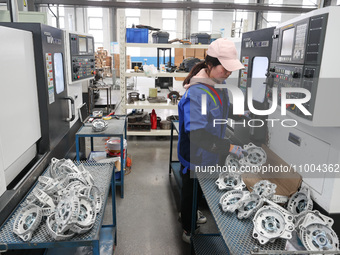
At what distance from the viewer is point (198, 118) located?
5.54 feet

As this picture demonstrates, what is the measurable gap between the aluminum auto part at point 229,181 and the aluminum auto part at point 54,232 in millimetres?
878

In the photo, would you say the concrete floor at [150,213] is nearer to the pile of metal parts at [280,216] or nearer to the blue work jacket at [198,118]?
the blue work jacket at [198,118]

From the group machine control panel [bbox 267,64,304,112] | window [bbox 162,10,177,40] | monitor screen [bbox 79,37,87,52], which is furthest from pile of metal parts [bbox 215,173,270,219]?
window [bbox 162,10,177,40]

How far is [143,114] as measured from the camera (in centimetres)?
471

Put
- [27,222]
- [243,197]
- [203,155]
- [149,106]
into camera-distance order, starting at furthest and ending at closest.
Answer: [149,106], [203,155], [243,197], [27,222]

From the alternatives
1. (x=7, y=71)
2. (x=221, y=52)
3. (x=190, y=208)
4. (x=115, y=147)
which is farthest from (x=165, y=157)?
(x=7, y=71)

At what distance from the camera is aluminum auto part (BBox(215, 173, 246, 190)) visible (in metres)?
1.61

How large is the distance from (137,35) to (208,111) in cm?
290

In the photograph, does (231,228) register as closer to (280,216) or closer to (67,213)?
(280,216)

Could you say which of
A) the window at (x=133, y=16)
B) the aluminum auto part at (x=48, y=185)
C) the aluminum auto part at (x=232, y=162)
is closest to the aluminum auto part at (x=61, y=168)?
the aluminum auto part at (x=48, y=185)

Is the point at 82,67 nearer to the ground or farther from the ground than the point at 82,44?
nearer to the ground

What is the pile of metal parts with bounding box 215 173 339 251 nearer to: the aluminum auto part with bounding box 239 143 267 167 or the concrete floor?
the aluminum auto part with bounding box 239 143 267 167

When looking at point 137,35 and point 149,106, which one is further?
point 149,106

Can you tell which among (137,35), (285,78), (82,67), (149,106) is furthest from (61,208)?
(137,35)
